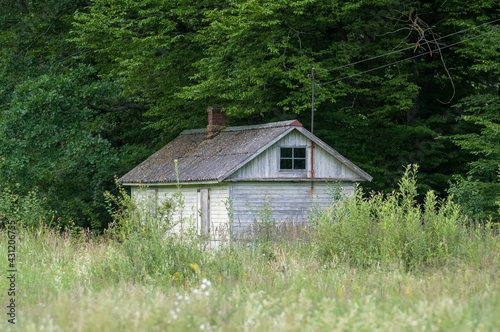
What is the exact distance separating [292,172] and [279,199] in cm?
93

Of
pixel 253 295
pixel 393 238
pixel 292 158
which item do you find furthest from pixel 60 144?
pixel 253 295

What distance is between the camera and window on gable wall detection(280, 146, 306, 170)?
22103 millimetres

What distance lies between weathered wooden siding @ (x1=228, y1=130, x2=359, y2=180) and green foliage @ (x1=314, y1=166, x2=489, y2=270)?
380 inches

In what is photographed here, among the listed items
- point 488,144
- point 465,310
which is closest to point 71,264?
point 465,310

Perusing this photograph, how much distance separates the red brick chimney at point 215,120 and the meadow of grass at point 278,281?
11874 mm

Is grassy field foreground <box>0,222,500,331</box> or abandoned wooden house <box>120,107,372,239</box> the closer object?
grassy field foreground <box>0,222,500,331</box>

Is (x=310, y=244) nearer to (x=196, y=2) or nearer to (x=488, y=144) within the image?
(x=488, y=144)

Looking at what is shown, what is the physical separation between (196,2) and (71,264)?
721 inches

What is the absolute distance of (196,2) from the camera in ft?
91.6

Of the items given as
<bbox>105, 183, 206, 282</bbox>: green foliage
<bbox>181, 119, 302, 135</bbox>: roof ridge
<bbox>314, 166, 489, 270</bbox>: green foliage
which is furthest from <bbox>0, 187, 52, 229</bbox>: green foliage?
<bbox>181, 119, 302, 135</bbox>: roof ridge

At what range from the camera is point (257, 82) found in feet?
79.8

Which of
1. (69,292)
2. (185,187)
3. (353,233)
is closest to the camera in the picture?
(69,292)

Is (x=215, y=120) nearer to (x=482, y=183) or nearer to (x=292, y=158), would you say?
(x=292, y=158)

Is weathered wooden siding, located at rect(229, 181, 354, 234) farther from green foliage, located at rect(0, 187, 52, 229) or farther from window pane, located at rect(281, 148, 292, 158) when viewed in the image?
green foliage, located at rect(0, 187, 52, 229)
